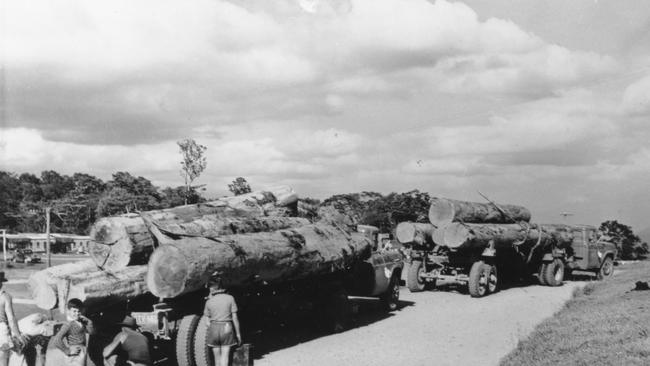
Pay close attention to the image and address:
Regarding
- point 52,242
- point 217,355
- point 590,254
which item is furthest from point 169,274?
point 52,242

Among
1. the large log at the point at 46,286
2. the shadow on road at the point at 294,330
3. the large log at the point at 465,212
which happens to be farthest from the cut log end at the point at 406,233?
the large log at the point at 46,286

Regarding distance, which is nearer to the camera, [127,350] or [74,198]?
[127,350]

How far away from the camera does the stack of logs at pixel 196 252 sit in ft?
27.2

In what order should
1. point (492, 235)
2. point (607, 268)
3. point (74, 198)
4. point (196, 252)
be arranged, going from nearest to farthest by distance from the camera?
point (196, 252), point (492, 235), point (607, 268), point (74, 198)

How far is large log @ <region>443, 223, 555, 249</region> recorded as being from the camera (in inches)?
624

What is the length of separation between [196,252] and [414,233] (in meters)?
9.68

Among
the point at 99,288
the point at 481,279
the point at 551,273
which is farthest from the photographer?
the point at 551,273

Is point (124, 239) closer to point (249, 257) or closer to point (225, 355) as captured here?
point (249, 257)

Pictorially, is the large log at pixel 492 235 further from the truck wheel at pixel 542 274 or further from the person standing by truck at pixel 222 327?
the person standing by truck at pixel 222 327

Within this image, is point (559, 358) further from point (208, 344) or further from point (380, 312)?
point (380, 312)

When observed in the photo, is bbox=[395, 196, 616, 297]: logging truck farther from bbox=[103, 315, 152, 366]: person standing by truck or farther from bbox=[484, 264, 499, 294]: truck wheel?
bbox=[103, 315, 152, 366]: person standing by truck

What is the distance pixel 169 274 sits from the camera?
8.28 meters

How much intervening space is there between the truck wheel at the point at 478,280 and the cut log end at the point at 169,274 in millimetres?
9958

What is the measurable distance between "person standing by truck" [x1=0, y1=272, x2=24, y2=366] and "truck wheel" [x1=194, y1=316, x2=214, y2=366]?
2.30 metres
